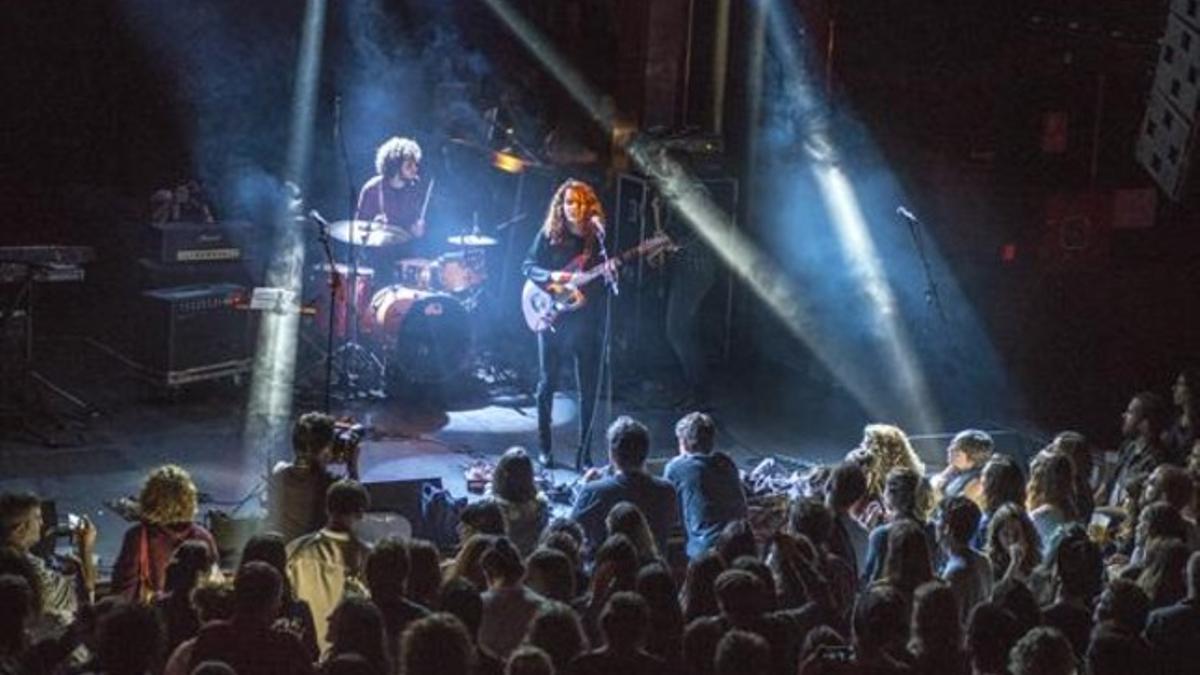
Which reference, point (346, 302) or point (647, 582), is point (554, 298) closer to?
point (346, 302)

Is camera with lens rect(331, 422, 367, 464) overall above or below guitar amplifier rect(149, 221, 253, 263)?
below

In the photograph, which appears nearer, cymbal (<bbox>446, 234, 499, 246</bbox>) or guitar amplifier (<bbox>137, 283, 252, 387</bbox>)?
guitar amplifier (<bbox>137, 283, 252, 387</bbox>)

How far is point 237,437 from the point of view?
40.1 ft

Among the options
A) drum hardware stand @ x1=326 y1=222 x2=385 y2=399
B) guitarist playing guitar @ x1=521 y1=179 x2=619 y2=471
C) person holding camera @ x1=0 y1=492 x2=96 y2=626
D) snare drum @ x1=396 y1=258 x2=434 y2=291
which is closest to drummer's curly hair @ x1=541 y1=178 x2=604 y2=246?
guitarist playing guitar @ x1=521 y1=179 x2=619 y2=471

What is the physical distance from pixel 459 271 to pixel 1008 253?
18.0ft

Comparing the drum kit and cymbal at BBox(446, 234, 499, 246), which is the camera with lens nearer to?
the drum kit

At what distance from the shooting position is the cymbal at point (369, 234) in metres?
13.4

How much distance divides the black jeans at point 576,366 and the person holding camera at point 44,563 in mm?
→ 4835

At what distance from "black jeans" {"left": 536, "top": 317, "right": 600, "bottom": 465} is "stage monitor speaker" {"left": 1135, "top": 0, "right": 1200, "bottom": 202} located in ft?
13.9

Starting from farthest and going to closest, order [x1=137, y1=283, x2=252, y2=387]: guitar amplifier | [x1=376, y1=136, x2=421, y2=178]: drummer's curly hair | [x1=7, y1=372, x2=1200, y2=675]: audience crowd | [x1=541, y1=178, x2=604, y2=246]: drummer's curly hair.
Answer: [x1=376, y1=136, x2=421, y2=178]: drummer's curly hair < [x1=137, y1=283, x2=252, y2=387]: guitar amplifier < [x1=541, y1=178, x2=604, y2=246]: drummer's curly hair < [x1=7, y1=372, x2=1200, y2=675]: audience crowd

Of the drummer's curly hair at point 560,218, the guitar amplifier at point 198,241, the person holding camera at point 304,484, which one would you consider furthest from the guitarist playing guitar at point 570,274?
the person holding camera at point 304,484

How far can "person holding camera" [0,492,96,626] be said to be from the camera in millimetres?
6586

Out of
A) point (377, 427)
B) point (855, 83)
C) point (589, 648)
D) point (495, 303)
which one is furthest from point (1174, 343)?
point (589, 648)

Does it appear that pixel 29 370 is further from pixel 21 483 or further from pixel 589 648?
pixel 589 648
